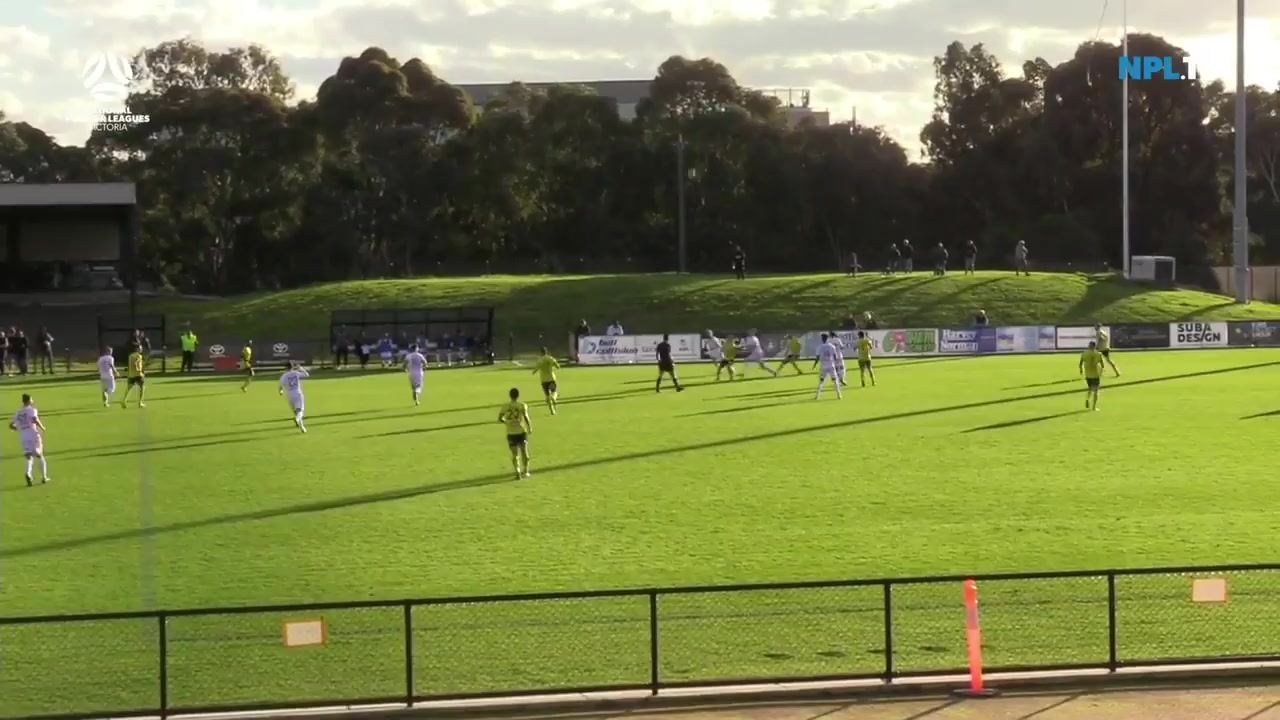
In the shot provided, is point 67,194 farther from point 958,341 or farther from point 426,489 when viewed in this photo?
point 426,489

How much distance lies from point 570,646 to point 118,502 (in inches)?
416

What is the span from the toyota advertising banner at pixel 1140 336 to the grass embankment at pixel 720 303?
19.1 feet

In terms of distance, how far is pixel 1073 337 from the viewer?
5859 cm

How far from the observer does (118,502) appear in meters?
20.1

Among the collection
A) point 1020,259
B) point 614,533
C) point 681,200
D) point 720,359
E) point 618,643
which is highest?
point 681,200

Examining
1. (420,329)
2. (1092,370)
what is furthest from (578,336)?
(1092,370)

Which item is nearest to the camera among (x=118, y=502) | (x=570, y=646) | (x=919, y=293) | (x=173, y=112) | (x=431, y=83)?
(x=570, y=646)

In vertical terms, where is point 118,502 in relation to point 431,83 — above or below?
below

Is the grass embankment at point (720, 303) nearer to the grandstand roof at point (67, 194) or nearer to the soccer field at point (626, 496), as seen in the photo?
the grandstand roof at point (67, 194)

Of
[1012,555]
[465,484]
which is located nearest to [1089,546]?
[1012,555]

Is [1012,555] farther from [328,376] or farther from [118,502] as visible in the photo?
[328,376]

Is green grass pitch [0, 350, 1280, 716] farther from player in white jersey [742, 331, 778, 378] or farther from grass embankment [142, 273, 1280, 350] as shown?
grass embankment [142, 273, 1280, 350]

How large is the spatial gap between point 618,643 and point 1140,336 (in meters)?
52.1

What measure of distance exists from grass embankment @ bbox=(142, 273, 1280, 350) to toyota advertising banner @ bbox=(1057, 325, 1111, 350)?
6807mm
